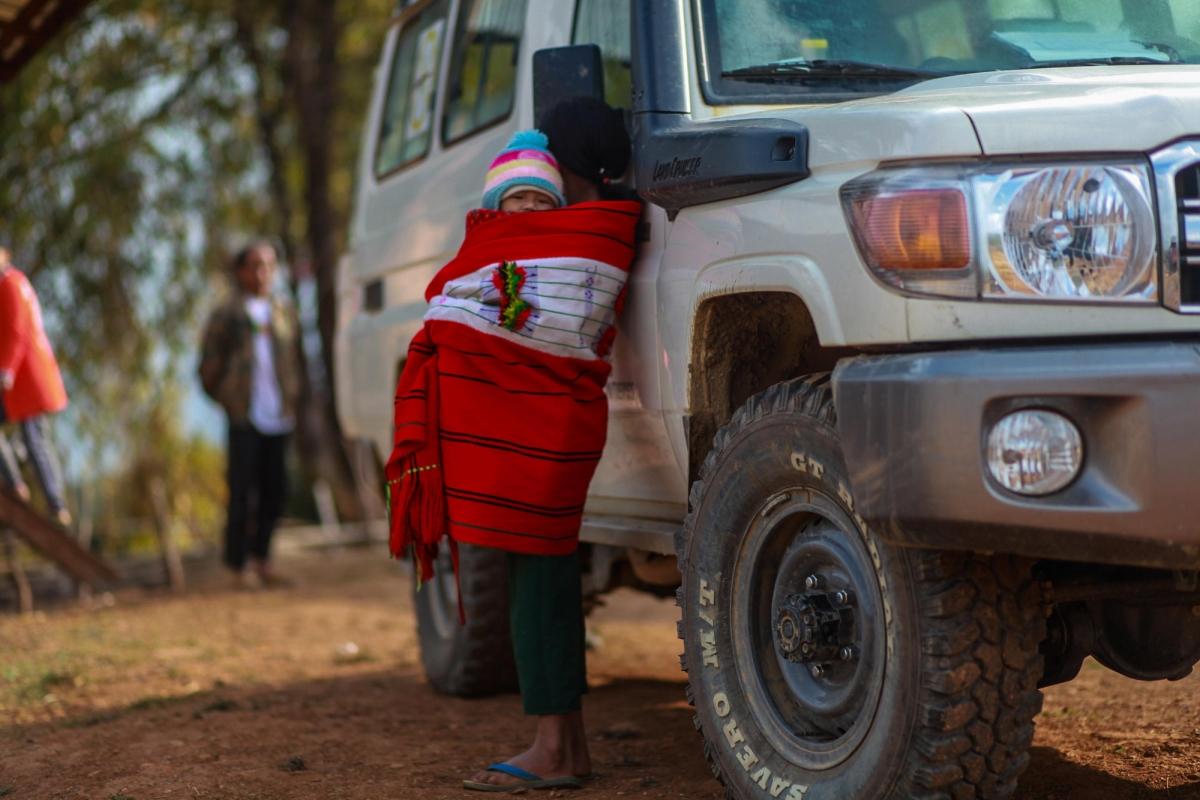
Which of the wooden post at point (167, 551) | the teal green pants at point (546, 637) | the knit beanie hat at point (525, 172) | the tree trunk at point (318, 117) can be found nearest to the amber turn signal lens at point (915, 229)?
the knit beanie hat at point (525, 172)

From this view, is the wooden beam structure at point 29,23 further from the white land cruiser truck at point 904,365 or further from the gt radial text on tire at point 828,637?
the gt radial text on tire at point 828,637

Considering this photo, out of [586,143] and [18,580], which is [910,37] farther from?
[18,580]

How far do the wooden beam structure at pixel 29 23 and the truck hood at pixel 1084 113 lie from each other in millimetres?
5798

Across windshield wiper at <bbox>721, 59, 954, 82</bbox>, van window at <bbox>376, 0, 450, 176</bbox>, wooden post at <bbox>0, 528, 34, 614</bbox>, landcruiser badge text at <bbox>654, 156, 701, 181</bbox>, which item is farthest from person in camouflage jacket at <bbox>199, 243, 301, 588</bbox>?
windshield wiper at <bbox>721, 59, 954, 82</bbox>

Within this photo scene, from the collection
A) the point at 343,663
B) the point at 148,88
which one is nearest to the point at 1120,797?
the point at 343,663

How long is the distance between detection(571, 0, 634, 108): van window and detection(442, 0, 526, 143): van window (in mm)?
467

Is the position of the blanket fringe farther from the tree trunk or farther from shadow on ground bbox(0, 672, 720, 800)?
the tree trunk

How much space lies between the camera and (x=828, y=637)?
126 inches

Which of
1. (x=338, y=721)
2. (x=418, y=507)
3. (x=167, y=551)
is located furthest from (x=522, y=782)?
(x=167, y=551)

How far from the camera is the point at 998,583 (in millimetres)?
2977

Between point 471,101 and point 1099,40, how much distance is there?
7.41 ft

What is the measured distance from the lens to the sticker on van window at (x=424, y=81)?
5641mm

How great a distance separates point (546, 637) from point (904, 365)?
152 cm

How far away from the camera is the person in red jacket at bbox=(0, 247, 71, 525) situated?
336 inches
